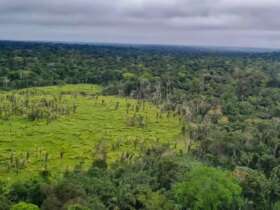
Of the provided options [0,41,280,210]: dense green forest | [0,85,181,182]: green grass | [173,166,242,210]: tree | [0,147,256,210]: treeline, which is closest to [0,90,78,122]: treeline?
[0,41,280,210]: dense green forest

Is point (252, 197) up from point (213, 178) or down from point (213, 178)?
down

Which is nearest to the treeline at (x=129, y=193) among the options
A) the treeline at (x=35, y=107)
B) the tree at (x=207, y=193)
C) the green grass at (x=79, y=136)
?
the tree at (x=207, y=193)

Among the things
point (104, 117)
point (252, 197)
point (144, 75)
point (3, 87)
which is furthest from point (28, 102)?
point (252, 197)

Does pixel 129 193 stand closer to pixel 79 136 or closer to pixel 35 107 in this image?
pixel 79 136

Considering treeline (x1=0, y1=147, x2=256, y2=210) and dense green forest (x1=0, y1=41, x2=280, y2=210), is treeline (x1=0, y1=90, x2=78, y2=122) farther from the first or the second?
treeline (x1=0, y1=147, x2=256, y2=210)

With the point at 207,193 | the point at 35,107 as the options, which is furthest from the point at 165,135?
the point at 207,193

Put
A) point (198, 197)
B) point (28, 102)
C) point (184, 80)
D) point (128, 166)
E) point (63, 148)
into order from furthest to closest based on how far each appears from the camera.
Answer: point (184, 80) → point (28, 102) → point (63, 148) → point (128, 166) → point (198, 197)

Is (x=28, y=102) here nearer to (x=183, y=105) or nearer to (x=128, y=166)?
(x=183, y=105)
